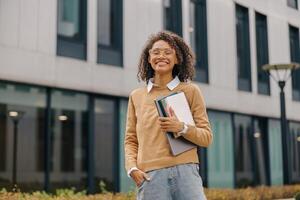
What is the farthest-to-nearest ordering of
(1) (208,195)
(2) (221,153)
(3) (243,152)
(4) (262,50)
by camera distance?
(4) (262,50) < (3) (243,152) < (2) (221,153) < (1) (208,195)

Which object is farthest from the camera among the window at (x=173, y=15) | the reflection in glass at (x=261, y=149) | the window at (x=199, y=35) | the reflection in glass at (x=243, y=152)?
the reflection in glass at (x=261, y=149)

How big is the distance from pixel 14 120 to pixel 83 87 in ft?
6.97

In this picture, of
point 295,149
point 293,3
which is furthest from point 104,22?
point 295,149

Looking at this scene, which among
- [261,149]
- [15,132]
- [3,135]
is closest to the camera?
[3,135]

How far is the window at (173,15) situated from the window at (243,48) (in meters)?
3.74

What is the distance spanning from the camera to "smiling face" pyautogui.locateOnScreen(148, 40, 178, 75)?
3037mm

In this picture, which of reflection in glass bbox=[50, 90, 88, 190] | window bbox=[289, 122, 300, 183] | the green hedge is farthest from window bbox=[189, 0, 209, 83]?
window bbox=[289, 122, 300, 183]

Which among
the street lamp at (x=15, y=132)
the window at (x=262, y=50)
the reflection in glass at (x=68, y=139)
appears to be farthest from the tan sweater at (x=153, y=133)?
the window at (x=262, y=50)

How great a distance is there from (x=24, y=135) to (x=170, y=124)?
1061cm

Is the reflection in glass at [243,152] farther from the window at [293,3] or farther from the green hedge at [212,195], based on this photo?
the window at [293,3]

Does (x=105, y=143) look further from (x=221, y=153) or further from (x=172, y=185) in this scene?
(x=172, y=185)

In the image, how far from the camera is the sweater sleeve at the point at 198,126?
111 inches

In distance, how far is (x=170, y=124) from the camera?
2775mm

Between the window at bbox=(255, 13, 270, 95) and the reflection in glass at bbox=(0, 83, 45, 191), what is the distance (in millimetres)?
10513
